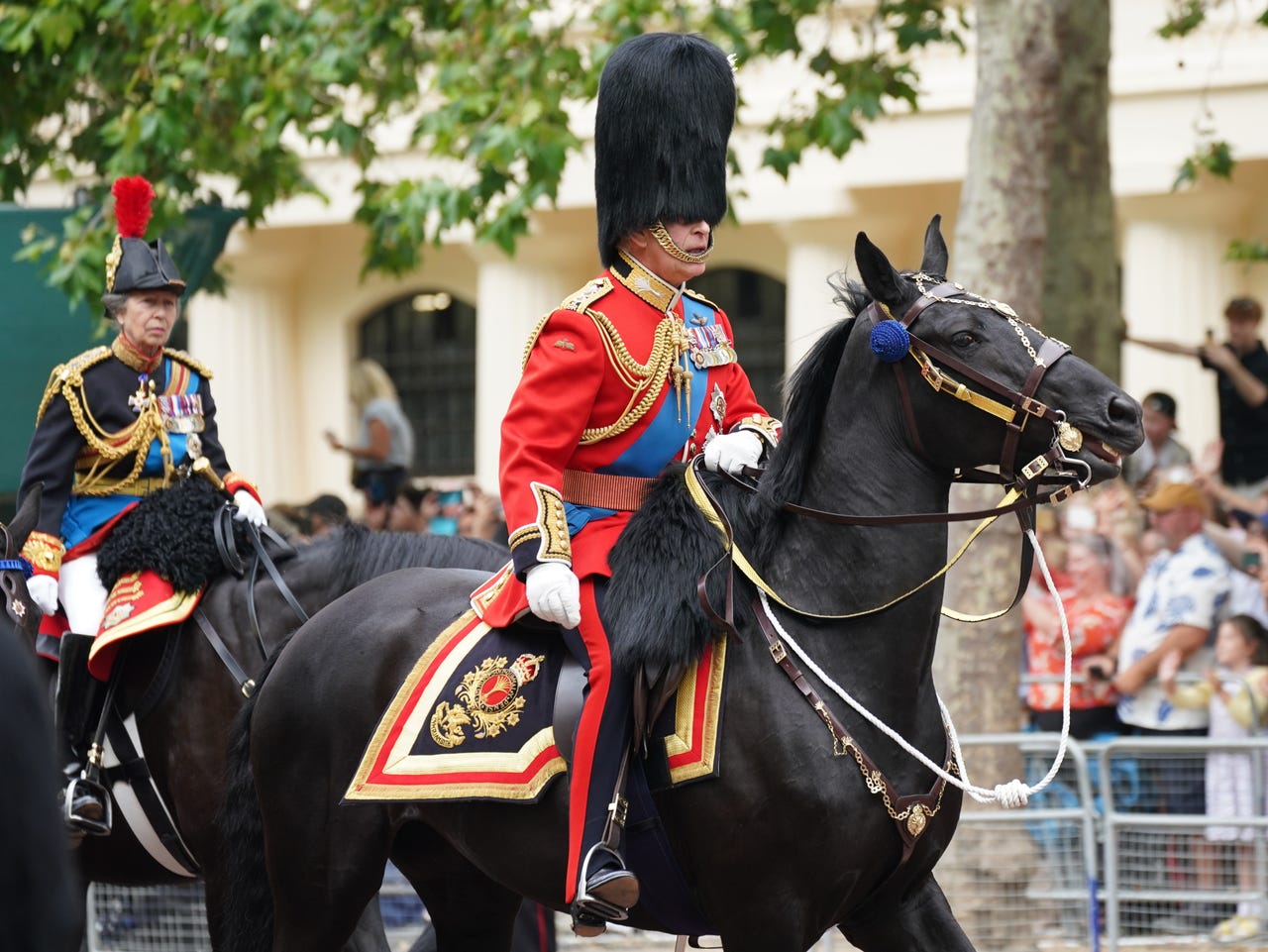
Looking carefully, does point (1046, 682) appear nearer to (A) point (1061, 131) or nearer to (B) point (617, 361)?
(A) point (1061, 131)

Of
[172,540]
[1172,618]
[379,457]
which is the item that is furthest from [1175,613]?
[379,457]

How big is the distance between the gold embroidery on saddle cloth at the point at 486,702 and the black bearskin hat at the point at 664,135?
1.13m

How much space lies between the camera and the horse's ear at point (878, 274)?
4.83 m

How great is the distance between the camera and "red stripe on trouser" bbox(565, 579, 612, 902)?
4.93m

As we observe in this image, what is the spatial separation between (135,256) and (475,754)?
9.56 feet

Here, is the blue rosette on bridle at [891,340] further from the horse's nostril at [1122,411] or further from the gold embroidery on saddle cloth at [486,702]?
the gold embroidery on saddle cloth at [486,702]

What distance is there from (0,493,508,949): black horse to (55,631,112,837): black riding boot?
0.34 ft

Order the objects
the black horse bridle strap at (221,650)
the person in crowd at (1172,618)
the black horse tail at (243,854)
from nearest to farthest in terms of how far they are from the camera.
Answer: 1. the black horse tail at (243,854)
2. the black horse bridle strap at (221,650)
3. the person in crowd at (1172,618)

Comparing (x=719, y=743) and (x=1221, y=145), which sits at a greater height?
(x=1221, y=145)

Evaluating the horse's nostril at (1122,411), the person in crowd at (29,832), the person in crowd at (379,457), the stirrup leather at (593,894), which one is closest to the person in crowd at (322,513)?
the person in crowd at (379,457)

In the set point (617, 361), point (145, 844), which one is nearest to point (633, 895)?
point (617, 361)

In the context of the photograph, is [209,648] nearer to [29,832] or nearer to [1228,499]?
[29,832]

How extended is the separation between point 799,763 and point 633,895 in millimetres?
497

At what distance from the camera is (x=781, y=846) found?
4.83 meters
